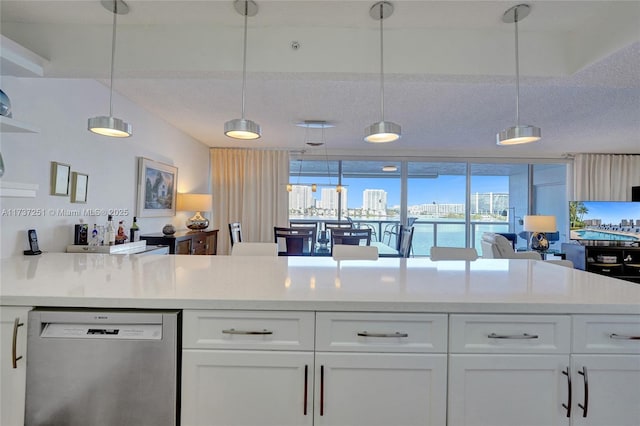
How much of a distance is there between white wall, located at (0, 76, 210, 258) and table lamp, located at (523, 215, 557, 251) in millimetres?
5194

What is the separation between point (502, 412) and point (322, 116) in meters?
3.27

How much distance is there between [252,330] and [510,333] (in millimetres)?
955

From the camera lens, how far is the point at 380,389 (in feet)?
3.69

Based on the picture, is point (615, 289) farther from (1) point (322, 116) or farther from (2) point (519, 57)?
(1) point (322, 116)

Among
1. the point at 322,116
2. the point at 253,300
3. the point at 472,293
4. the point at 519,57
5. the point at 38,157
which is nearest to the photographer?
the point at 253,300

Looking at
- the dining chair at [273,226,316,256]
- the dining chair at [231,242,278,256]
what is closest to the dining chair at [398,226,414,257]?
the dining chair at [273,226,316,256]

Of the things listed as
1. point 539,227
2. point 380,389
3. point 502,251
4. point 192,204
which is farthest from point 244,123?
point 539,227

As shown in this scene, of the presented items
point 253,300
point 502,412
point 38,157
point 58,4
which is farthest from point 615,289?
point 38,157

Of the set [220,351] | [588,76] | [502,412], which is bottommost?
[502,412]

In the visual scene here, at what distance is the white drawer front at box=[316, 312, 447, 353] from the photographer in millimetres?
1120

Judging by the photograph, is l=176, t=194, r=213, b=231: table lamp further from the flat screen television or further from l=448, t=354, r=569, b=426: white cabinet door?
→ the flat screen television

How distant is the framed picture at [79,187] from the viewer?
7.97 feet

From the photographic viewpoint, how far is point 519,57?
1893 mm

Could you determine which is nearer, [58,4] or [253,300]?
[253,300]
